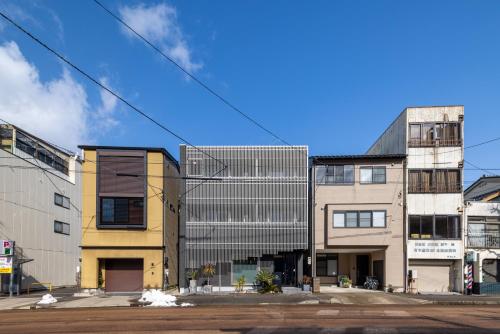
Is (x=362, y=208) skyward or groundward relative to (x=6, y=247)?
skyward

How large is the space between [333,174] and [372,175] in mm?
2697

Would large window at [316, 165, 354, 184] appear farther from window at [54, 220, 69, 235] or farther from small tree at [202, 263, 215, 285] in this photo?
window at [54, 220, 69, 235]

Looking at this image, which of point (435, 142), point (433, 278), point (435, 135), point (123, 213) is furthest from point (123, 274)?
point (435, 135)

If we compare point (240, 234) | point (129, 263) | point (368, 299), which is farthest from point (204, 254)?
point (368, 299)

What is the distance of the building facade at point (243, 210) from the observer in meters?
32.3

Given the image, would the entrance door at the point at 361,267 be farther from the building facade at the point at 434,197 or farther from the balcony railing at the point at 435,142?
the balcony railing at the point at 435,142

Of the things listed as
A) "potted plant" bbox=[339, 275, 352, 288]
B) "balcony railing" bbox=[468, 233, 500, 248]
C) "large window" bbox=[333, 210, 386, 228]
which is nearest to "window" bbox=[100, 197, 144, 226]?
"large window" bbox=[333, 210, 386, 228]

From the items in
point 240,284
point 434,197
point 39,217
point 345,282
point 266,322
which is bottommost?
point 345,282

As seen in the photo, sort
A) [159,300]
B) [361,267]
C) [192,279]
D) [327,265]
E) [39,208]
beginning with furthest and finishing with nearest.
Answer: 1. [39,208]
2. [327,265]
3. [361,267]
4. [192,279]
5. [159,300]

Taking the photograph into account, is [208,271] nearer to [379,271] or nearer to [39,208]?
[379,271]

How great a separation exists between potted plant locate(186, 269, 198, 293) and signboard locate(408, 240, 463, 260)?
14.6 meters

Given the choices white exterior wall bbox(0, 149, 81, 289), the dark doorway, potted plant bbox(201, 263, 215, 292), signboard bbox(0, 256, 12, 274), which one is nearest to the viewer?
signboard bbox(0, 256, 12, 274)

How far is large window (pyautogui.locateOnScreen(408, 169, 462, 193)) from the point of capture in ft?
108

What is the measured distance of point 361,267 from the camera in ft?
120
